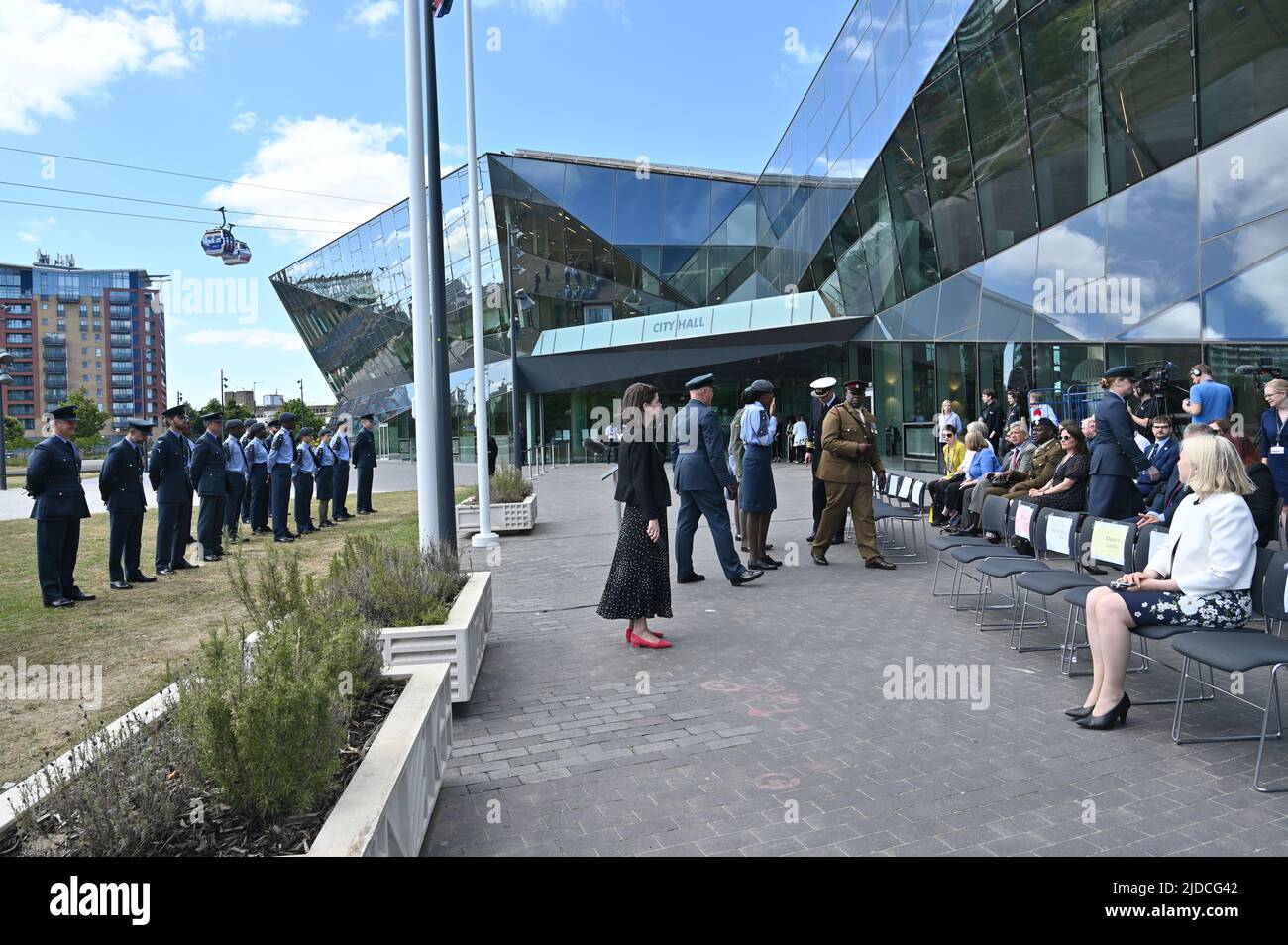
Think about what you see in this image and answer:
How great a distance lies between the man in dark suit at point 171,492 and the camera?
35.3ft

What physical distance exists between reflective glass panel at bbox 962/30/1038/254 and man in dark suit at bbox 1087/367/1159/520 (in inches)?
354

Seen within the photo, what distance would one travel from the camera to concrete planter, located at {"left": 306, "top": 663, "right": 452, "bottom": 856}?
2615mm

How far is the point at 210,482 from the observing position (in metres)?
11.7

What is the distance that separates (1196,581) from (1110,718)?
864mm

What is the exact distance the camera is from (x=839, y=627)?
6.97m

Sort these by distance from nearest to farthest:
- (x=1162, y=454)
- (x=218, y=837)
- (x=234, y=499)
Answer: (x=218, y=837)
(x=1162, y=454)
(x=234, y=499)

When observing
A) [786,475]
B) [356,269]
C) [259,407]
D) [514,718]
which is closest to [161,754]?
[514,718]

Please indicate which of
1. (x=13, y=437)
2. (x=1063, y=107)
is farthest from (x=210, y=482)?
(x=13, y=437)

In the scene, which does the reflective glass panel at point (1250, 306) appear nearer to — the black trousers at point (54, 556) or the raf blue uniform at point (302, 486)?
the black trousers at point (54, 556)

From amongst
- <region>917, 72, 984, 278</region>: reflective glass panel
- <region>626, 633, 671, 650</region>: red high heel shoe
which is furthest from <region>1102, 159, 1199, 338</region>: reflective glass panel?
<region>626, 633, 671, 650</region>: red high heel shoe

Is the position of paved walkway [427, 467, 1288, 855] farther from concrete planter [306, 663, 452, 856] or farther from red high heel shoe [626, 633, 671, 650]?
concrete planter [306, 663, 452, 856]

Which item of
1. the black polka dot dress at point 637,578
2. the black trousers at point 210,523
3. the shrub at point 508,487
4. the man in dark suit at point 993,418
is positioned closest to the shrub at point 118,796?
the black polka dot dress at point 637,578

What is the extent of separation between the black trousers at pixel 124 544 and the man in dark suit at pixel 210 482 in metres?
1.72

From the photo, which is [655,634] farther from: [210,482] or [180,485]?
[210,482]
